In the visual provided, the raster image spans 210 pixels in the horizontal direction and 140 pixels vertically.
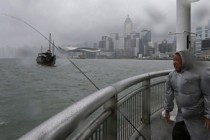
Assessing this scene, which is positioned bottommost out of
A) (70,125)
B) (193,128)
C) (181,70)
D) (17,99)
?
(17,99)

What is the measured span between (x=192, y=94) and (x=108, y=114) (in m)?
1.03

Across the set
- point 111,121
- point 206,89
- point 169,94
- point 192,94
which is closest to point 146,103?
point 169,94

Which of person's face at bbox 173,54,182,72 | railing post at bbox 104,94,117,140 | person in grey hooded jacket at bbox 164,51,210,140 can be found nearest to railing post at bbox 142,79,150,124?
person in grey hooded jacket at bbox 164,51,210,140

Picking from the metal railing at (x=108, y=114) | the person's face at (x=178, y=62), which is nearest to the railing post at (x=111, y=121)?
the metal railing at (x=108, y=114)

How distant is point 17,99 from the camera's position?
26062mm

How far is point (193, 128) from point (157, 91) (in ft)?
5.80

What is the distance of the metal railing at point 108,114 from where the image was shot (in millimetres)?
1274

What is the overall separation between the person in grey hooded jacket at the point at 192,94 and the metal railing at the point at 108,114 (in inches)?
20.6

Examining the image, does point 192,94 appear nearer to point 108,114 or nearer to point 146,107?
point 108,114

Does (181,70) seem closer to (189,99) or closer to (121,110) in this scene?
(189,99)

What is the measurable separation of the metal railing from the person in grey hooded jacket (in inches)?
20.6

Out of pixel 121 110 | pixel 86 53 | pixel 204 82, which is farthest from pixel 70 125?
pixel 86 53

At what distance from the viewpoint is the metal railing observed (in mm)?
1274

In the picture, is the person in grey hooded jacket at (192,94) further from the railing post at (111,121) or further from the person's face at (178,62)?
the railing post at (111,121)
